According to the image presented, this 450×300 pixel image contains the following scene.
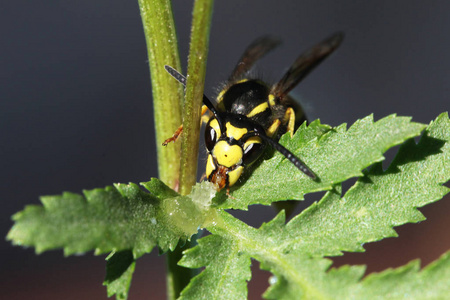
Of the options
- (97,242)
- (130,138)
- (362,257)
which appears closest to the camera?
(97,242)

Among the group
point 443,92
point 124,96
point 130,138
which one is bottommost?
point 443,92

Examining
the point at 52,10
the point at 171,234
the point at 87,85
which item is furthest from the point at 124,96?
the point at 171,234

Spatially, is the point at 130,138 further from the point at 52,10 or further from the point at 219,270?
the point at 219,270

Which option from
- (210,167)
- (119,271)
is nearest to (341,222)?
(210,167)

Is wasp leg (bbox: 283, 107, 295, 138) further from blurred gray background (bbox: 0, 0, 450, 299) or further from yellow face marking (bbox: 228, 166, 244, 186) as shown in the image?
blurred gray background (bbox: 0, 0, 450, 299)

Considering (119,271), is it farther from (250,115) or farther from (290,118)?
(290,118)

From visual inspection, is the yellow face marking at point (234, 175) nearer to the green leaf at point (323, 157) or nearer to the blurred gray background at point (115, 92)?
the green leaf at point (323, 157)

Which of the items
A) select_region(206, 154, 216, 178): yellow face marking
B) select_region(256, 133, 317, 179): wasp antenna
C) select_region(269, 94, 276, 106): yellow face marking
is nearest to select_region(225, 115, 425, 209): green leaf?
select_region(256, 133, 317, 179): wasp antenna
